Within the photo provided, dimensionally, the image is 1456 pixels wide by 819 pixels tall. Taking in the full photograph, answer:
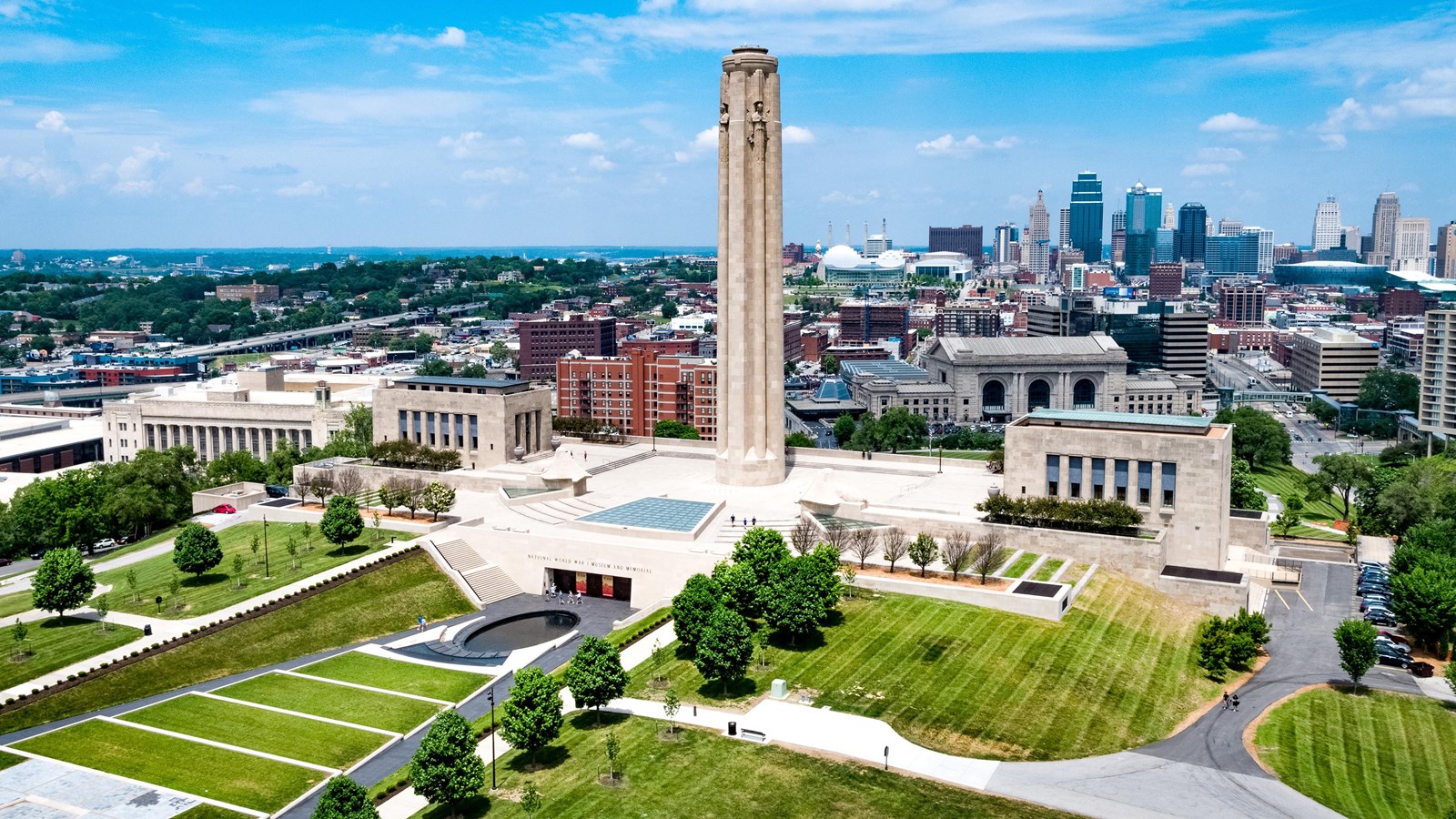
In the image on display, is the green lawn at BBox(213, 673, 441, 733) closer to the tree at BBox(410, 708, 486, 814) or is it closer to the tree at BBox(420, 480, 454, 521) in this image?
the tree at BBox(410, 708, 486, 814)

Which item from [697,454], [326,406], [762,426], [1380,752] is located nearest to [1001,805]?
[1380,752]

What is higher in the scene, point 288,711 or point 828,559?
point 828,559

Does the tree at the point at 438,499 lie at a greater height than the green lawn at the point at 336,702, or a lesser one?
greater

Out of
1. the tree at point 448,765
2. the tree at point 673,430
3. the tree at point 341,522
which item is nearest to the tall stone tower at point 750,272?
the tree at point 341,522

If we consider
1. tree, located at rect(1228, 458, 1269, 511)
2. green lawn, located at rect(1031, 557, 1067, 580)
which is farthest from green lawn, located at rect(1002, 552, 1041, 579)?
tree, located at rect(1228, 458, 1269, 511)

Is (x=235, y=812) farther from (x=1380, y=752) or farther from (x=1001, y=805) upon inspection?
(x=1380, y=752)

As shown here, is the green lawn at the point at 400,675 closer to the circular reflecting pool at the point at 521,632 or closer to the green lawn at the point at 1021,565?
the circular reflecting pool at the point at 521,632

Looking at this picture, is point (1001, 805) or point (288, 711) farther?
point (288, 711)
